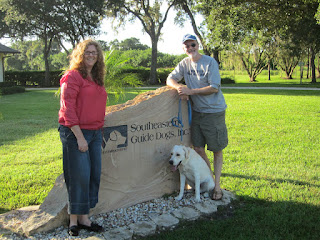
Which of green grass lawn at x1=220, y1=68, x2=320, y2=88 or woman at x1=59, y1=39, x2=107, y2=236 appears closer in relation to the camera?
woman at x1=59, y1=39, x2=107, y2=236

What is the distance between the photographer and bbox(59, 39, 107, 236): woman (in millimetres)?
2770

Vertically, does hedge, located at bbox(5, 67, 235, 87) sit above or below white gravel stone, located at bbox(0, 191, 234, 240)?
above

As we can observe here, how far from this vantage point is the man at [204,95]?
3654mm

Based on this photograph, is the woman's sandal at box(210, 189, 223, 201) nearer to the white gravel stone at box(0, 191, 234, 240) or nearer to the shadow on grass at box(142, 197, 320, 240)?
the white gravel stone at box(0, 191, 234, 240)

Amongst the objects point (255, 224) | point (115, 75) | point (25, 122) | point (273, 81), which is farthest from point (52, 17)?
point (255, 224)

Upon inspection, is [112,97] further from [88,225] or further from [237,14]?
[237,14]

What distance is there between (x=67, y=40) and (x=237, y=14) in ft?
70.8

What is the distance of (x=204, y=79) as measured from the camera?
373cm

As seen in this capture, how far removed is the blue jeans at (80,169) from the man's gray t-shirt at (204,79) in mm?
1414

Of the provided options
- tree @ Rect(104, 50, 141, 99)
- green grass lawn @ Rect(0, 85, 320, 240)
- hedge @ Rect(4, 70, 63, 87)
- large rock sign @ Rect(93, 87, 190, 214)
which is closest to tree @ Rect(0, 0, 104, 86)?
hedge @ Rect(4, 70, 63, 87)

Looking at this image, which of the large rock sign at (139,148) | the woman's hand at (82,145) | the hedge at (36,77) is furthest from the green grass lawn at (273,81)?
the woman's hand at (82,145)

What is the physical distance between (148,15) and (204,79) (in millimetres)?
27824

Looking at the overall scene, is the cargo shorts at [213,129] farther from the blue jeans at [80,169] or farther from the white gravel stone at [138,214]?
the blue jeans at [80,169]

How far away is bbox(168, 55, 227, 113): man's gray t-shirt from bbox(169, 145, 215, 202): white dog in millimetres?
588
